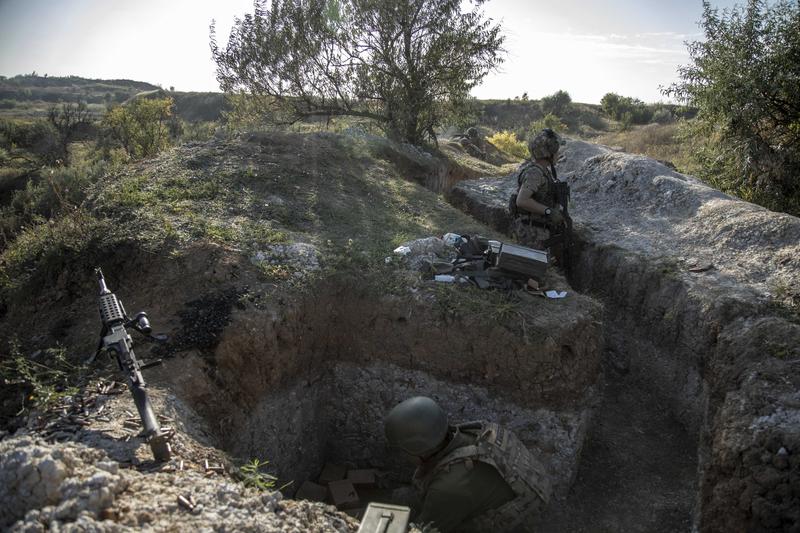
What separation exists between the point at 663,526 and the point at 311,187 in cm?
671

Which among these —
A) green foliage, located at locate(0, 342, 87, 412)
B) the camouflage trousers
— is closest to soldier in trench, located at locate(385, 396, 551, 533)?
green foliage, located at locate(0, 342, 87, 412)

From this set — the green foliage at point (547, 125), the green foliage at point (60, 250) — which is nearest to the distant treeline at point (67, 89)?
the green foliage at point (547, 125)

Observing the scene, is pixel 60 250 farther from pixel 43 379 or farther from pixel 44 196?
pixel 44 196

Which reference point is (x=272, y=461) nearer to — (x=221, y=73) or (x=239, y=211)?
(x=239, y=211)

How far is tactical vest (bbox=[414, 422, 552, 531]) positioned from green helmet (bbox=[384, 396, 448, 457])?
0.66 feet

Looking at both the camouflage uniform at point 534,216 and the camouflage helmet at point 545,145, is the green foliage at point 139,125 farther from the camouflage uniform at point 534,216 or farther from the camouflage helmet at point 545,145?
the camouflage helmet at point 545,145

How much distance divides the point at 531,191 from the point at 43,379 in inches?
216

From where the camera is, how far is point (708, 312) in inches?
229

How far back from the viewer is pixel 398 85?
14.4 meters

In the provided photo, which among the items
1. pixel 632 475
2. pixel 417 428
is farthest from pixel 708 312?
pixel 417 428

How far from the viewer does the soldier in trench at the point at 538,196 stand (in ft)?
21.4

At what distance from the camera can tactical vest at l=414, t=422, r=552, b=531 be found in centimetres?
426

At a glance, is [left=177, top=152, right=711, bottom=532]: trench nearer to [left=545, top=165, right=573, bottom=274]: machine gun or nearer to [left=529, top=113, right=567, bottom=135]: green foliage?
[left=545, top=165, right=573, bottom=274]: machine gun

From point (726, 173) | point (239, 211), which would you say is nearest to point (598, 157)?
point (726, 173)
